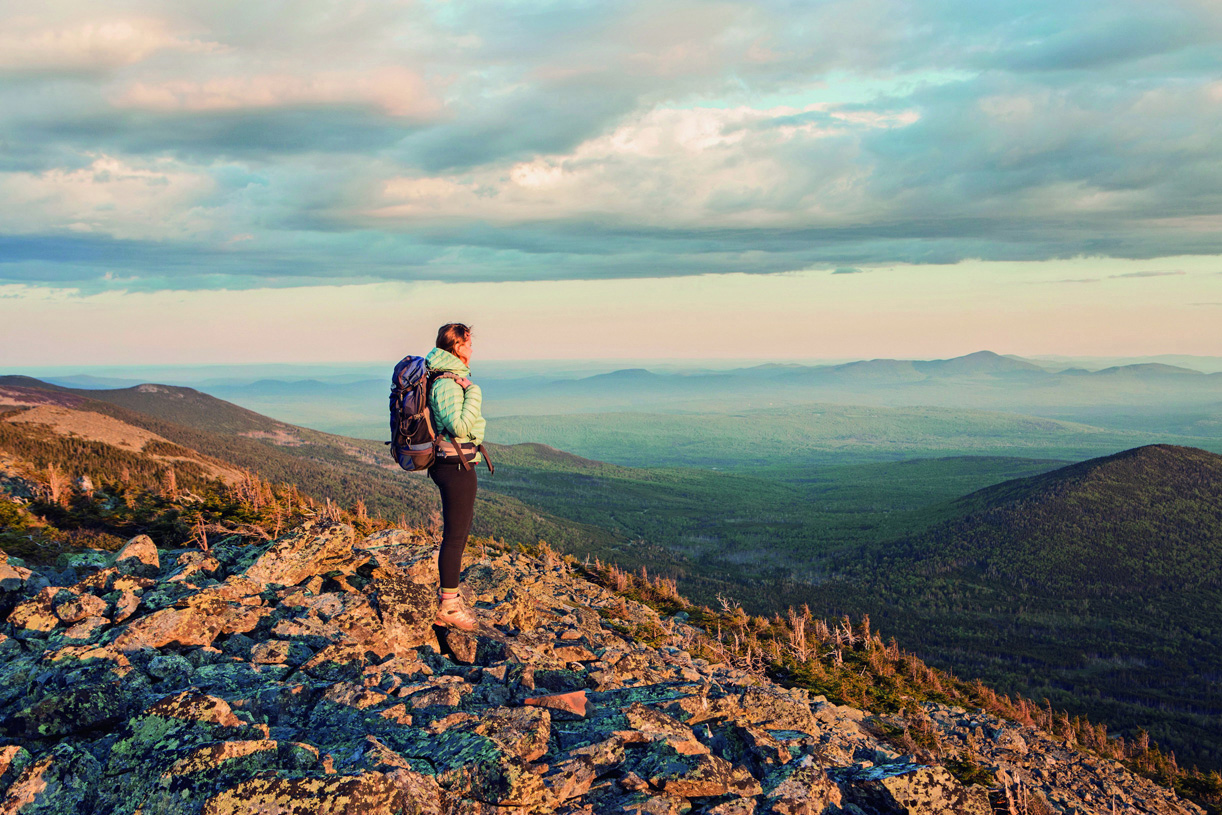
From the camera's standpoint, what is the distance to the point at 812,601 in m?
93.6

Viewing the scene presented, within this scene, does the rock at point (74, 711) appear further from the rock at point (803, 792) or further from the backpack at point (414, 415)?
the rock at point (803, 792)

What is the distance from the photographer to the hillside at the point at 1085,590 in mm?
70250

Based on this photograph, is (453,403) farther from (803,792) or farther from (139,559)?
(139,559)

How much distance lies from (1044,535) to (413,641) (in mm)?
137634

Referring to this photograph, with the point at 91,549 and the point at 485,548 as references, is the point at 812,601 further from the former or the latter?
the point at 91,549

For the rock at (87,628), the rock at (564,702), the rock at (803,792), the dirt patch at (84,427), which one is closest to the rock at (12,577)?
the rock at (87,628)

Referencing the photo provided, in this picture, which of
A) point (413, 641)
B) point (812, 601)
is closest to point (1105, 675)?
point (812, 601)

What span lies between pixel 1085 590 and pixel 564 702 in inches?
4920

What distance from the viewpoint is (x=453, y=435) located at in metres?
10.5

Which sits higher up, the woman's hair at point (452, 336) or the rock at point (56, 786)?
the woman's hair at point (452, 336)

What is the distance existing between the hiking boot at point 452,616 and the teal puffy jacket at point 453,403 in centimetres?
301

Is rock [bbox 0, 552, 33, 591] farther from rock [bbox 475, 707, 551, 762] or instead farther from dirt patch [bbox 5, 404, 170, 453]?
dirt patch [bbox 5, 404, 170, 453]

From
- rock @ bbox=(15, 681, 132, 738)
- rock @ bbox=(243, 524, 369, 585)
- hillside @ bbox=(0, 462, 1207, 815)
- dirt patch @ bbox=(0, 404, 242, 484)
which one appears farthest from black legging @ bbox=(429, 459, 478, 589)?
dirt patch @ bbox=(0, 404, 242, 484)

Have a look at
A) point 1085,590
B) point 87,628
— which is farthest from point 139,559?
point 1085,590
